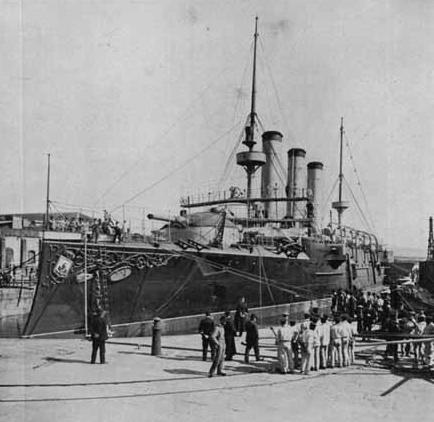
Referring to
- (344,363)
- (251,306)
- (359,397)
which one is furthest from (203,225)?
(359,397)

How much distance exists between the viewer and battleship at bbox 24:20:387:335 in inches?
432

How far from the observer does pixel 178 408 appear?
532 centimetres

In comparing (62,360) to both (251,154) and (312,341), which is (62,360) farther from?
(251,154)

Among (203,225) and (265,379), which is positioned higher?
(203,225)

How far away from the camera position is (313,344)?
7.52 metres

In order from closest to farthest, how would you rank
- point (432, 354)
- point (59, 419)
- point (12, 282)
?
point (59, 419) < point (432, 354) < point (12, 282)

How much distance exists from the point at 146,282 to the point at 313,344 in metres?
5.80

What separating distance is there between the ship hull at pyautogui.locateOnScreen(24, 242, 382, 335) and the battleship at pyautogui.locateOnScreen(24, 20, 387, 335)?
24mm

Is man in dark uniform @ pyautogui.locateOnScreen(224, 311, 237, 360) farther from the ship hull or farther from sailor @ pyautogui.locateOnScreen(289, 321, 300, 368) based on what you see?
the ship hull

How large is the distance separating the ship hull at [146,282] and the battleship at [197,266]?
24 mm

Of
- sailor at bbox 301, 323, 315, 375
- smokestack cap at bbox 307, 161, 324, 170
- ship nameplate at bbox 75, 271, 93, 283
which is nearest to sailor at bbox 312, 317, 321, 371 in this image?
sailor at bbox 301, 323, 315, 375

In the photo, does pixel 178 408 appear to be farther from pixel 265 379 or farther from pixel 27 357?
pixel 27 357

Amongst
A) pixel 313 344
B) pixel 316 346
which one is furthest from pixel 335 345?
pixel 313 344

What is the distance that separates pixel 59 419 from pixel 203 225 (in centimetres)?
1159
